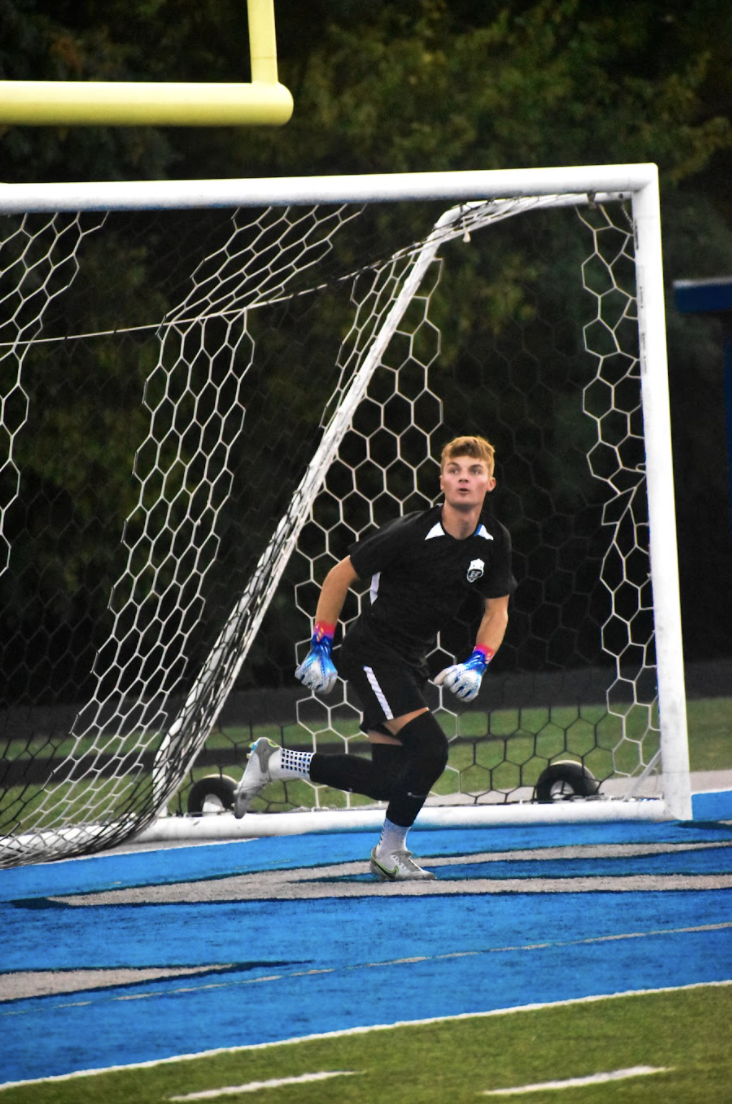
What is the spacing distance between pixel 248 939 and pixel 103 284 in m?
7.28

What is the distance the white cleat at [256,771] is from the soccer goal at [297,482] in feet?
0.74

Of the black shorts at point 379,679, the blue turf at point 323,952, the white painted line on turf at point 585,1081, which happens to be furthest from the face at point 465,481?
the white painted line on turf at point 585,1081

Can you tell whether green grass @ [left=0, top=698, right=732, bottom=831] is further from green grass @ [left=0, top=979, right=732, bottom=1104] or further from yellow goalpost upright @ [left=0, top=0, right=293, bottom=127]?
green grass @ [left=0, top=979, right=732, bottom=1104]

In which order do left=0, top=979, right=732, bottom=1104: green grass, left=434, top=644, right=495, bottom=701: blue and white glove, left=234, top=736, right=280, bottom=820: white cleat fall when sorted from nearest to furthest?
1. left=0, top=979, right=732, bottom=1104: green grass
2. left=434, top=644, right=495, bottom=701: blue and white glove
3. left=234, top=736, right=280, bottom=820: white cleat

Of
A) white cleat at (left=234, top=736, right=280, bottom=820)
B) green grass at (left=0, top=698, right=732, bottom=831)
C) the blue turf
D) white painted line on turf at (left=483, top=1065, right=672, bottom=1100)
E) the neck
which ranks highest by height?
the neck

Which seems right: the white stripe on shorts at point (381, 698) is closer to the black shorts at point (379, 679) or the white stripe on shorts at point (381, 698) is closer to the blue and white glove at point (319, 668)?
the black shorts at point (379, 679)

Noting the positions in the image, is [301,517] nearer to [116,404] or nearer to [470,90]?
[116,404]

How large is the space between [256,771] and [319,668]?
2.27 feet

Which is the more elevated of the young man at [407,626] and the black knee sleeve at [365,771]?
the young man at [407,626]

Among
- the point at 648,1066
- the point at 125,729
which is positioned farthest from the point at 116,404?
the point at 648,1066

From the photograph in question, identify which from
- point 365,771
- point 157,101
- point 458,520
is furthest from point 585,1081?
point 157,101

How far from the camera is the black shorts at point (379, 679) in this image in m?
4.62

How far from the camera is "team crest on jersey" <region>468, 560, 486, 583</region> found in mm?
4727

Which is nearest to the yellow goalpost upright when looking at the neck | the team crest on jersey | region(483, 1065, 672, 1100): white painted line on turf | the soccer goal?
the soccer goal
